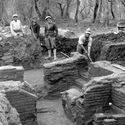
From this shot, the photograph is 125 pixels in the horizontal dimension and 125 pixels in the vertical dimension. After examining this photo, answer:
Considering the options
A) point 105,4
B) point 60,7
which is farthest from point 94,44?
point 60,7

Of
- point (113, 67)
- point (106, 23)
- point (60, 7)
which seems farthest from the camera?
point (60, 7)

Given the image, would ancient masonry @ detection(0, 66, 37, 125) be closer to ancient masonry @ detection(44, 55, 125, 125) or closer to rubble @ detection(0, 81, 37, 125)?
rubble @ detection(0, 81, 37, 125)

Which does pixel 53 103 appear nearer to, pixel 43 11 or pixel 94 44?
pixel 94 44

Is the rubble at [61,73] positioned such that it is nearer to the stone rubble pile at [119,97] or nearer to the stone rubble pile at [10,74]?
the stone rubble pile at [10,74]

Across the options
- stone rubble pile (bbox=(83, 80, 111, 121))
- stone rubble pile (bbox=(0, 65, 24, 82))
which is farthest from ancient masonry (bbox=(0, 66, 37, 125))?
stone rubble pile (bbox=(0, 65, 24, 82))

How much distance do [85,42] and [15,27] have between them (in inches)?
151

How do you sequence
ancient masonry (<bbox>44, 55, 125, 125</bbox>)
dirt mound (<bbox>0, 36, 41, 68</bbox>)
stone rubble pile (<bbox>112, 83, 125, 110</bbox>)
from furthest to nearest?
dirt mound (<bbox>0, 36, 41, 68</bbox>)
stone rubble pile (<bbox>112, 83, 125, 110</bbox>)
ancient masonry (<bbox>44, 55, 125, 125</bbox>)

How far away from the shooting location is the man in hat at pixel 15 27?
14887 millimetres

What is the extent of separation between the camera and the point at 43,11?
32656mm

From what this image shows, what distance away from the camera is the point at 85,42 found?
40.5 feet

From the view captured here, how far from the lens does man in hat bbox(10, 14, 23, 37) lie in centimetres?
1489

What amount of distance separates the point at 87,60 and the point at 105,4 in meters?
16.9

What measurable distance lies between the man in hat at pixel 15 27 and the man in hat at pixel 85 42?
11.1 ft

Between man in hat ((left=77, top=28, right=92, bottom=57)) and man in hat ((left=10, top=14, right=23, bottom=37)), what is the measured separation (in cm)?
339
